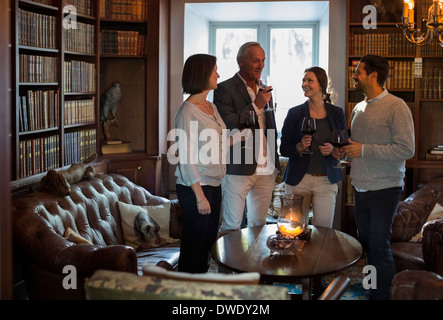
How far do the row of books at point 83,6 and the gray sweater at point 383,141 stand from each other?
8.13 ft

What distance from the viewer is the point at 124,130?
17.5 ft

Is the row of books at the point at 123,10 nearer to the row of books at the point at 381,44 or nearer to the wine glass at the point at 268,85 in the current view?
the wine glass at the point at 268,85

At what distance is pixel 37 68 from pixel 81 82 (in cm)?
74

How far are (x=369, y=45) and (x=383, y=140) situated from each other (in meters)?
2.13

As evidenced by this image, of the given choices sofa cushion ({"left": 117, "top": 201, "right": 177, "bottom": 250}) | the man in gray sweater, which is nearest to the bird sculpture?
sofa cushion ({"left": 117, "top": 201, "right": 177, "bottom": 250})

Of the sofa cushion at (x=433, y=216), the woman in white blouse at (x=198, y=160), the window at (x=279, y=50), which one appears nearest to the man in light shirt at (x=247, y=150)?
the woman in white blouse at (x=198, y=160)

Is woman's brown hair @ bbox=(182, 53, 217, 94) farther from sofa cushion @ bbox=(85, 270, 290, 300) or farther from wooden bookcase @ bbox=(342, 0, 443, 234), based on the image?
wooden bookcase @ bbox=(342, 0, 443, 234)

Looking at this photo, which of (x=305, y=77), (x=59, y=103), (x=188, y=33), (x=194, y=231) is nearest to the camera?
(x=194, y=231)

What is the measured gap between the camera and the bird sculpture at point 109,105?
16.4 ft

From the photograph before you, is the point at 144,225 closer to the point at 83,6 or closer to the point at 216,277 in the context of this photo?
the point at 83,6

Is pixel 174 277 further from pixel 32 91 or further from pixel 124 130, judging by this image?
pixel 124 130

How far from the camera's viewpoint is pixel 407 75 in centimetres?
504

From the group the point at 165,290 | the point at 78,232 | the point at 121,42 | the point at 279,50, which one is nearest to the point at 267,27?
the point at 279,50

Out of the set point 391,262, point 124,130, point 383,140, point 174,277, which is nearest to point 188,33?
point 124,130
